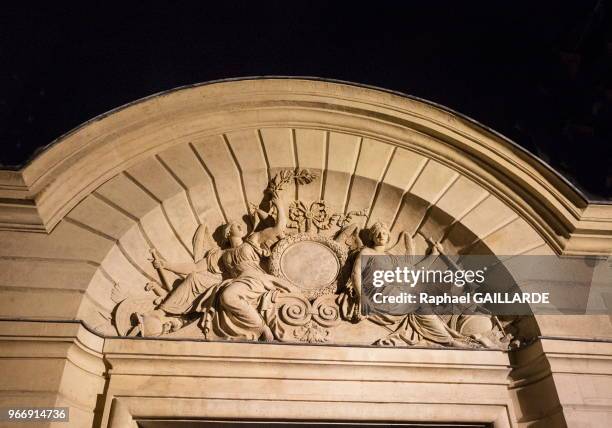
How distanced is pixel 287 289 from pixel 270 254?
385mm

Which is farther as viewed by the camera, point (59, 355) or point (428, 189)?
point (428, 189)

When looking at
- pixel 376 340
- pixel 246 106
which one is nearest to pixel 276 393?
pixel 376 340

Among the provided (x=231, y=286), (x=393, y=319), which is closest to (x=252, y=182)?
(x=231, y=286)

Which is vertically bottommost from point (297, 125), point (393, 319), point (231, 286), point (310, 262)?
point (393, 319)

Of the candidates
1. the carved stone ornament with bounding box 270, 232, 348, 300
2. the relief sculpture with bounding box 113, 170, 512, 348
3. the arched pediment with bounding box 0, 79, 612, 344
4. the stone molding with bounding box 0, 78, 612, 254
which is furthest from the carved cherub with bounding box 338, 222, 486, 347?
the stone molding with bounding box 0, 78, 612, 254

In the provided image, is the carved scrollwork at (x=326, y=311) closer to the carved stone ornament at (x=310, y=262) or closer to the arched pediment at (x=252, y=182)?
the carved stone ornament at (x=310, y=262)

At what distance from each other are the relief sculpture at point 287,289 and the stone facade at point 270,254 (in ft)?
0.06

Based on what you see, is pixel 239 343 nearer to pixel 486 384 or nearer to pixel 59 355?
pixel 59 355

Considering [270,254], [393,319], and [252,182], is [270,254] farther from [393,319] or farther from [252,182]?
[393,319]

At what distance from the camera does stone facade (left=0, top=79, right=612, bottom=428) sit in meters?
3.96

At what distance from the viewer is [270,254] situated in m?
4.85

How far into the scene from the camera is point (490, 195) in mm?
4914

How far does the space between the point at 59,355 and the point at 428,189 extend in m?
3.56

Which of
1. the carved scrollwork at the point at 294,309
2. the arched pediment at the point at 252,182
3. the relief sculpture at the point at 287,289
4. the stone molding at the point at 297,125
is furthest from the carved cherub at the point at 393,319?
the stone molding at the point at 297,125
